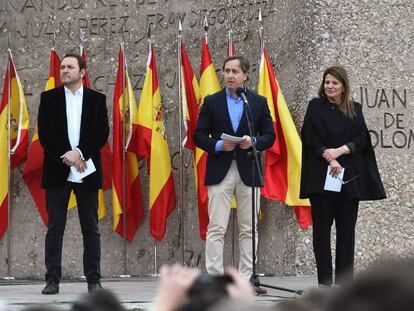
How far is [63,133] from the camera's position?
6988 millimetres

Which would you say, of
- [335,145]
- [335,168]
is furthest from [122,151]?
[335,168]

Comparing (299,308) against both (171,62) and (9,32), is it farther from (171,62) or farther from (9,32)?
(9,32)

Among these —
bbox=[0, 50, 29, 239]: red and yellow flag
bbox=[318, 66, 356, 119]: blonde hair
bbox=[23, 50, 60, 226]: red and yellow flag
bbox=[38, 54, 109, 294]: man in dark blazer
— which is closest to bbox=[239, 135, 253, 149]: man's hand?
bbox=[318, 66, 356, 119]: blonde hair

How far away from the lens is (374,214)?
8.87 meters

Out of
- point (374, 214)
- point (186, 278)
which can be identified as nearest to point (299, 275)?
point (374, 214)

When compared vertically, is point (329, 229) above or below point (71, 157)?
below

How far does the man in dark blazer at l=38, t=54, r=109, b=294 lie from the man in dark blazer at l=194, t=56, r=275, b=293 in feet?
2.46

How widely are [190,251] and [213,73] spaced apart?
5.86ft

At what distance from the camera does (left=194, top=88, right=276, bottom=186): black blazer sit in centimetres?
709

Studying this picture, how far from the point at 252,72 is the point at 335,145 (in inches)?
112

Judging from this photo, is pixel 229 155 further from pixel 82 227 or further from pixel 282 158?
pixel 282 158

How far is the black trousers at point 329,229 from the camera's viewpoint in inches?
267

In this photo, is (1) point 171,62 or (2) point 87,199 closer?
(2) point 87,199

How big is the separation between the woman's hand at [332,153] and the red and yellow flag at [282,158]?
2.07m
